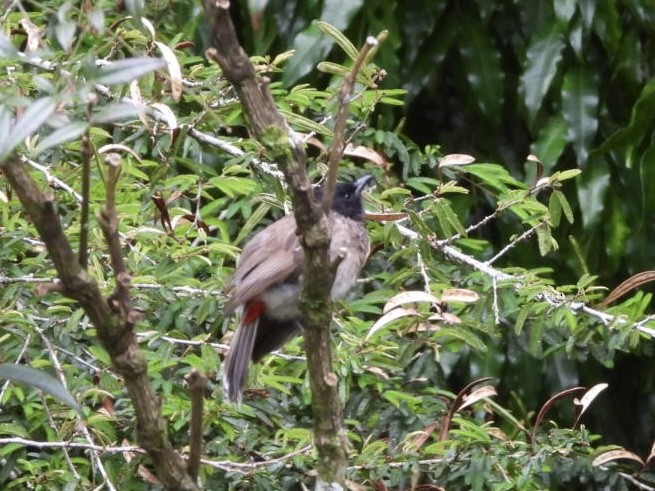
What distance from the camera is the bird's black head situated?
3617mm

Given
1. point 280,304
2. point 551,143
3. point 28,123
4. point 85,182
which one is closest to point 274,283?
point 280,304

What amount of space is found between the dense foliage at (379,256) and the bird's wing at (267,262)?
2.5 inches

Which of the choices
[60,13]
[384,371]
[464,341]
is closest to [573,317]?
[464,341]

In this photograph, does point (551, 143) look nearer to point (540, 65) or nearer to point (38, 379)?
point (540, 65)

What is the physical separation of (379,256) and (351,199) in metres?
0.54

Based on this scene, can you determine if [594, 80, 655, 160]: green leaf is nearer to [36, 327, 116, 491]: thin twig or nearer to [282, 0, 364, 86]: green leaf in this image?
[282, 0, 364, 86]: green leaf

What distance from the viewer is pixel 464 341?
3.44 m

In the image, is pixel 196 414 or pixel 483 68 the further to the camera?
pixel 483 68

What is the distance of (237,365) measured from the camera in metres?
3.11

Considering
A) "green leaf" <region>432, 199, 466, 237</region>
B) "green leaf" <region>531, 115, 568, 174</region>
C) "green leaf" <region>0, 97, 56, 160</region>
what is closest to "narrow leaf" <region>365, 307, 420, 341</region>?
"green leaf" <region>432, 199, 466, 237</region>

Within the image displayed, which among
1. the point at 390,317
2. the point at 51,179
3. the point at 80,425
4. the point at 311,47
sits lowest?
the point at 80,425

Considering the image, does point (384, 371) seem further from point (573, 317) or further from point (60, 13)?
point (60, 13)

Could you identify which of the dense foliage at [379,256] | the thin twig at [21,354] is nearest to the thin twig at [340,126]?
the dense foliage at [379,256]

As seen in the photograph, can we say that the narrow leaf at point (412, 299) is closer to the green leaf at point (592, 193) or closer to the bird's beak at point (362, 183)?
the bird's beak at point (362, 183)
